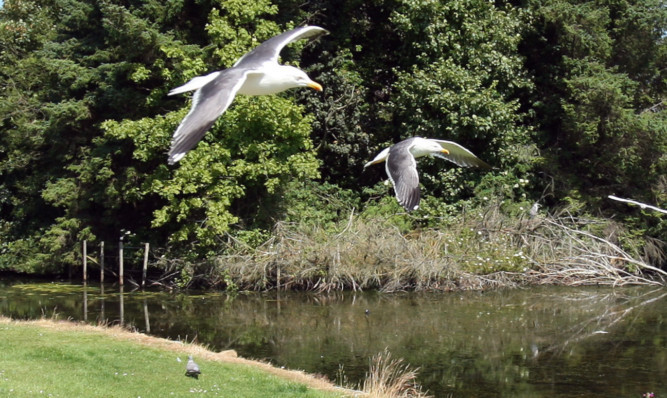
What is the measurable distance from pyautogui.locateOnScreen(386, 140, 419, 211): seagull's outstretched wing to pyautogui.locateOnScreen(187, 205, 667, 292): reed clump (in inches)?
311

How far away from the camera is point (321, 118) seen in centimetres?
2438

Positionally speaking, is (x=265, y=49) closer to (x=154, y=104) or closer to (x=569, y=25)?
(x=154, y=104)

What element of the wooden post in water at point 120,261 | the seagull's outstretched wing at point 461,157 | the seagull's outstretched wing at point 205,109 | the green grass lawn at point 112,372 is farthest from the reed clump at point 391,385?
the wooden post in water at point 120,261

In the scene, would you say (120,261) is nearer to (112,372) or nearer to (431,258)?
(431,258)

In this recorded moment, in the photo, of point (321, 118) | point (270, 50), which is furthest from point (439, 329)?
point (321, 118)

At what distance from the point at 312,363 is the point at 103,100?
38.5ft

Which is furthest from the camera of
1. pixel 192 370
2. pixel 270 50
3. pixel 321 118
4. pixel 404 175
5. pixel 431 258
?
pixel 321 118

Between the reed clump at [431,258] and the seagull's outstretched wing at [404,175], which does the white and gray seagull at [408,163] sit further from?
the reed clump at [431,258]

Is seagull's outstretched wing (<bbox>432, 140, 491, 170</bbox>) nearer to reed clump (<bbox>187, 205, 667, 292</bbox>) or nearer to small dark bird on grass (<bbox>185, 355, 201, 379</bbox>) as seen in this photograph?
small dark bird on grass (<bbox>185, 355, 201, 379</bbox>)

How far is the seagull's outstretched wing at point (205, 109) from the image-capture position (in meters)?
7.16

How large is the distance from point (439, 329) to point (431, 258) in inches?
180

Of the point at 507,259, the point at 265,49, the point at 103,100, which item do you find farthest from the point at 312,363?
the point at 103,100

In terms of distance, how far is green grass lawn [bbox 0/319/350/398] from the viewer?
948 cm

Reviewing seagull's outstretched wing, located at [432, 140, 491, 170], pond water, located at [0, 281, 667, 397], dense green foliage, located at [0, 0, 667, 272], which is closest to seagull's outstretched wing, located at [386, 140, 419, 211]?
seagull's outstretched wing, located at [432, 140, 491, 170]
